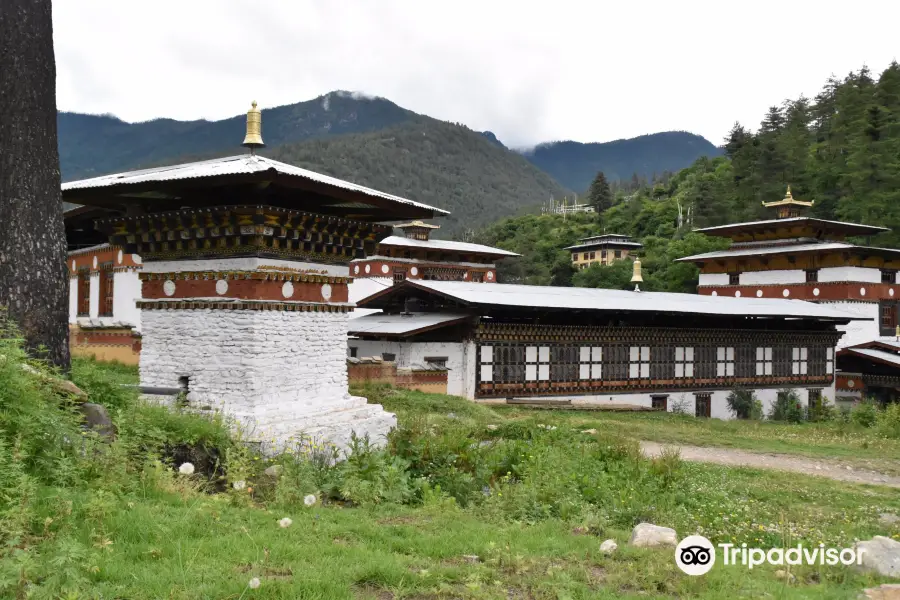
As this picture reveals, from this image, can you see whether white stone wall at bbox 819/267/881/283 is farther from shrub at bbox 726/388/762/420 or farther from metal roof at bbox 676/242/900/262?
shrub at bbox 726/388/762/420

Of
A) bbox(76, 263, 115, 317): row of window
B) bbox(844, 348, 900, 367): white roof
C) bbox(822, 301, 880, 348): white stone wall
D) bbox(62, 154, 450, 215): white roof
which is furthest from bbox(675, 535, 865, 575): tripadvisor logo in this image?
bbox(822, 301, 880, 348): white stone wall

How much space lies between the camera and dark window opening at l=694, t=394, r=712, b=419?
103ft

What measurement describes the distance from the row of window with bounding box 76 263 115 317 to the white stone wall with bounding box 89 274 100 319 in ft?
0.55

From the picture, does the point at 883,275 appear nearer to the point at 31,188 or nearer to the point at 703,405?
the point at 703,405

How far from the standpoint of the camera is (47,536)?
5469 millimetres

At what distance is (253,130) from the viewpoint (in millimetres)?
13258

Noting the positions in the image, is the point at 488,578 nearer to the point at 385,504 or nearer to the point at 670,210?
the point at 385,504

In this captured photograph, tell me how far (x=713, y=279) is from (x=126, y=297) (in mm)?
36046

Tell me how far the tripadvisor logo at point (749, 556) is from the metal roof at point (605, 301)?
16.7 meters

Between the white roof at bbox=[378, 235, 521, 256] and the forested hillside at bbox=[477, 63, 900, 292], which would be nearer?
the white roof at bbox=[378, 235, 521, 256]

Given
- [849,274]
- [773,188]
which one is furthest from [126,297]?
[773,188]

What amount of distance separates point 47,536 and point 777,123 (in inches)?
3663

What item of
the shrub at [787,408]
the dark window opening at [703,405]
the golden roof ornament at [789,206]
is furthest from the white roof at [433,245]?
the shrub at [787,408]

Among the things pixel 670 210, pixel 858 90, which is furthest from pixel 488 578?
pixel 670 210
